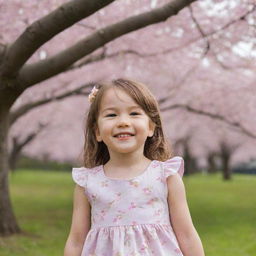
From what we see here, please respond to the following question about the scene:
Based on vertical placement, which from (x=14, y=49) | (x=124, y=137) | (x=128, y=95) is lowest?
(x=124, y=137)

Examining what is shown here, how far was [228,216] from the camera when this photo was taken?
12805 millimetres

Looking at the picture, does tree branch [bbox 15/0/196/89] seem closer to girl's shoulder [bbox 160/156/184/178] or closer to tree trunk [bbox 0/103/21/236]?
tree trunk [bbox 0/103/21/236]

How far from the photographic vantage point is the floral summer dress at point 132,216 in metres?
2.51

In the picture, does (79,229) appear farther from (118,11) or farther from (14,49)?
(118,11)

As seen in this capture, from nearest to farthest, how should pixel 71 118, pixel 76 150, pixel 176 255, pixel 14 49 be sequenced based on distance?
pixel 176 255 < pixel 14 49 < pixel 71 118 < pixel 76 150

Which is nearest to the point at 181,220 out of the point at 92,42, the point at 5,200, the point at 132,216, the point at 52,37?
the point at 132,216

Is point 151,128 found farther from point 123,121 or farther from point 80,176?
point 80,176

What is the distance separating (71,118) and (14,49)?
16868 mm

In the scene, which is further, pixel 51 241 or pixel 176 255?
pixel 51 241

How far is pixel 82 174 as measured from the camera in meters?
2.78

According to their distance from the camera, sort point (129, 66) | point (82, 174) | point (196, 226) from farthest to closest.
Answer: point (129, 66) → point (196, 226) → point (82, 174)

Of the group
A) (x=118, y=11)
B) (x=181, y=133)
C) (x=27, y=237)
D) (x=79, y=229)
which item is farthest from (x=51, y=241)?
(x=181, y=133)

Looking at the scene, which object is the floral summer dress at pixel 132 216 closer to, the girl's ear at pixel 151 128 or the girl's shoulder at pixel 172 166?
the girl's shoulder at pixel 172 166

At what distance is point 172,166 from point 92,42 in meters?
3.48
